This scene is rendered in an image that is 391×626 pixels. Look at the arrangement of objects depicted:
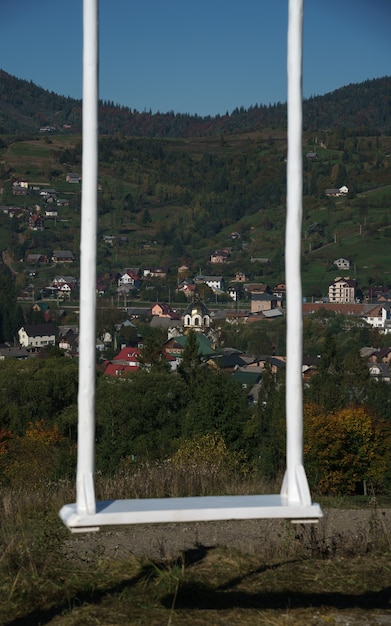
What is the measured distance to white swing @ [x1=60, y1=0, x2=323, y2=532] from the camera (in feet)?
8.64

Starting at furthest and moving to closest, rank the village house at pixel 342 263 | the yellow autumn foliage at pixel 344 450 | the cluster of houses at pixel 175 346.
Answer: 1. the village house at pixel 342 263
2. the cluster of houses at pixel 175 346
3. the yellow autumn foliage at pixel 344 450

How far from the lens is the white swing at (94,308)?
8.64 feet

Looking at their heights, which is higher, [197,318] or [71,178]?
[71,178]

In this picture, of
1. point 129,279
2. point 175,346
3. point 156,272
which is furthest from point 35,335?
point 156,272

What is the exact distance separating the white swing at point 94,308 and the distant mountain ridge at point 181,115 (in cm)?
14038

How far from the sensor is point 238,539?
4281mm

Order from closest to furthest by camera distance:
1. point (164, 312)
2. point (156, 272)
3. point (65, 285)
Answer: point (164, 312) → point (65, 285) → point (156, 272)

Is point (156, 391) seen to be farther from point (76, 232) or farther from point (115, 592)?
point (76, 232)

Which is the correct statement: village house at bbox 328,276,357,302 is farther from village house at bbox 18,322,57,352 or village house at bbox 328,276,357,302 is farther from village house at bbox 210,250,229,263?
village house at bbox 18,322,57,352

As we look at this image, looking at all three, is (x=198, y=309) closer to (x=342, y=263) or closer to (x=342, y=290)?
(x=342, y=263)

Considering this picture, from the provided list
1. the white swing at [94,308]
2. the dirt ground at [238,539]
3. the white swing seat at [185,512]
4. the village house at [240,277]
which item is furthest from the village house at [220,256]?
the white swing seat at [185,512]

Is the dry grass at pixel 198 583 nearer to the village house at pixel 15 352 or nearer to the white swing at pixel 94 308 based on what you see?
the white swing at pixel 94 308

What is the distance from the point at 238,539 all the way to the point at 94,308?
6.29 ft

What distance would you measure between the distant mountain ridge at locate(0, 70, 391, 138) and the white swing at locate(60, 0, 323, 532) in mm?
140377
